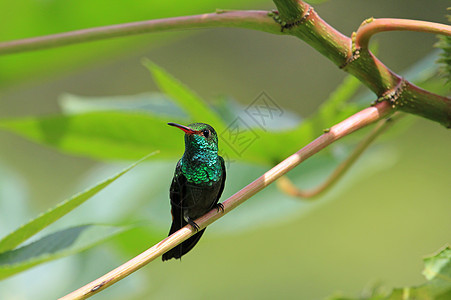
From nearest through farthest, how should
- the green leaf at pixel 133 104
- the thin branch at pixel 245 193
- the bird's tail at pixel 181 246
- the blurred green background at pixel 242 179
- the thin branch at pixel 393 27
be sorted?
the thin branch at pixel 245 193
the thin branch at pixel 393 27
the bird's tail at pixel 181 246
the green leaf at pixel 133 104
the blurred green background at pixel 242 179

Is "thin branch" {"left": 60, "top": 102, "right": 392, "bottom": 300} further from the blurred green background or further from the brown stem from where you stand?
the blurred green background

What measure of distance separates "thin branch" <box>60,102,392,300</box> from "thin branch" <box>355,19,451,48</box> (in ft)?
0.29

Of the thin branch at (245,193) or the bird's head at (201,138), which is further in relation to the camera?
the bird's head at (201,138)

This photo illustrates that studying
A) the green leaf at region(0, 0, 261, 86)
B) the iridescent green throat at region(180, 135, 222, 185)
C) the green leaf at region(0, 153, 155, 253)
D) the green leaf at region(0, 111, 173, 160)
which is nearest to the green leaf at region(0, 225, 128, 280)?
the green leaf at region(0, 153, 155, 253)

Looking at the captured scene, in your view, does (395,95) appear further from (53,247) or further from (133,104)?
(133,104)

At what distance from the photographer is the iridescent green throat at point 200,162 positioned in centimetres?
81

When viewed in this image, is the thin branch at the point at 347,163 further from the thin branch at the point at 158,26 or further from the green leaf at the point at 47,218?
the green leaf at the point at 47,218

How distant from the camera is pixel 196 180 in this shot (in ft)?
2.72

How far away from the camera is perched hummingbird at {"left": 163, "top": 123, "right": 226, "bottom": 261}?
81 centimetres

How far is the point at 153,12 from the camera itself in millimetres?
1383

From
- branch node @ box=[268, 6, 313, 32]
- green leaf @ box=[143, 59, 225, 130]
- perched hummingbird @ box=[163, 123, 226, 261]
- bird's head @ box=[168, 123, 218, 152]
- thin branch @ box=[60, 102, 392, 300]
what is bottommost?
thin branch @ box=[60, 102, 392, 300]

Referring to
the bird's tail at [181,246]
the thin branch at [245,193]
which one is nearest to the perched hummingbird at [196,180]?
the bird's tail at [181,246]

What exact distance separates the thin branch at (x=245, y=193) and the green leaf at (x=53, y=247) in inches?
7.2

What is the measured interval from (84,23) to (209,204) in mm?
696
